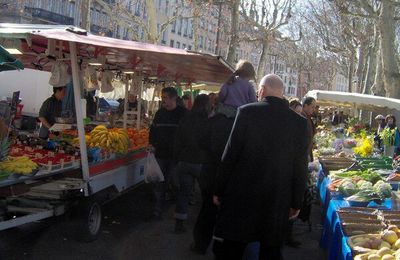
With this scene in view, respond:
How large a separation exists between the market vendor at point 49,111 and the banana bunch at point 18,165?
2.47 meters

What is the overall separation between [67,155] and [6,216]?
1022mm

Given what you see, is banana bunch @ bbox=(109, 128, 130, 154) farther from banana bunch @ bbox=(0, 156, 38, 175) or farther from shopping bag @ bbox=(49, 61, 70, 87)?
banana bunch @ bbox=(0, 156, 38, 175)

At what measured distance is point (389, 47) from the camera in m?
18.2

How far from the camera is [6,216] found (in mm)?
5602

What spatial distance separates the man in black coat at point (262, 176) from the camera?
381 centimetres

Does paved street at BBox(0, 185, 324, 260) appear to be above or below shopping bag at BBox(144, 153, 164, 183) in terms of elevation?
below

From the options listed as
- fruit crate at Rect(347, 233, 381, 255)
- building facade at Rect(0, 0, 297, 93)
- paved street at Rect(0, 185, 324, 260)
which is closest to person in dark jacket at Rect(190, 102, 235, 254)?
paved street at Rect(0, 185, 324, 260)

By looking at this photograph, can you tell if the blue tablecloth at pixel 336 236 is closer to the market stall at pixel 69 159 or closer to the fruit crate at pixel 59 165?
the market stall at pixel 69 159

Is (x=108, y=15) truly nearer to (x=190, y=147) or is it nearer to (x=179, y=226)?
(x=179, y=226)

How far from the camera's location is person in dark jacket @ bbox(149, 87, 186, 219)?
7387mm

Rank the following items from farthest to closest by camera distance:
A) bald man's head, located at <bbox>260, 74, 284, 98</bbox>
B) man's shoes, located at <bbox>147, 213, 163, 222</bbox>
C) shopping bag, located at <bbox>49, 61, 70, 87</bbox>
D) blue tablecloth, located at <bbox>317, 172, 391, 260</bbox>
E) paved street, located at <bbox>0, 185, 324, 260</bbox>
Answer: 1. man's shoes, located at <bbox>147, 213, 163, 222</bbox>
2. shopping bag, located at <bbox>49, 61, 70, 87</bbox>
3. paved street, located at <bbox>0, 185, 324, 260</bbox>
4. blue tablecloth, located at <bbox>317, 172, 391, 260</bbox>
5. bald man's head, located at <bbox>260, 74, 284, 98</bbox>

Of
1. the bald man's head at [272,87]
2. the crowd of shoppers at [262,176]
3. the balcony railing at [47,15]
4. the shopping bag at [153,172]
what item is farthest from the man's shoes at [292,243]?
the balcony railing at [47,15]

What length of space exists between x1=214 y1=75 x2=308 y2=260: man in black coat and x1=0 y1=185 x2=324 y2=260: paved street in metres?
2.23

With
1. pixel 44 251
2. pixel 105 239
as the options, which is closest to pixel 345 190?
pixel 105 239
